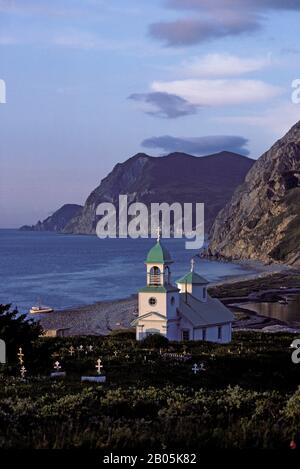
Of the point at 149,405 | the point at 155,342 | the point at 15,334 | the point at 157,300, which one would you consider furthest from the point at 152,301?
the point at 149,405

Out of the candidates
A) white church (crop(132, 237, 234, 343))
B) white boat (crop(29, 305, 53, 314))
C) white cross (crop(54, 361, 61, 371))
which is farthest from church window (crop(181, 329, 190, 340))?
white boat (crop(29, 305, 53, 314))

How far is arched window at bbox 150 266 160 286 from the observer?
46062mm

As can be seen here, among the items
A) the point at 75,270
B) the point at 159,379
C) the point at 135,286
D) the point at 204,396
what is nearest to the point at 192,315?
the point at 159,379

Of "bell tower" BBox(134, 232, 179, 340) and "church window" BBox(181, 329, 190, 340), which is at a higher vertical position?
"bell tower" BBox(134, 232, 179, 340)

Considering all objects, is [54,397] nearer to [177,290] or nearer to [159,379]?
[159,379]

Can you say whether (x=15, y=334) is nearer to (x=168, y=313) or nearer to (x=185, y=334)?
(x=168, y=313)

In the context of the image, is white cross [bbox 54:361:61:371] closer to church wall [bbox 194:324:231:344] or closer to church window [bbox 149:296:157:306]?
church window [bbox 149:296:157:306]

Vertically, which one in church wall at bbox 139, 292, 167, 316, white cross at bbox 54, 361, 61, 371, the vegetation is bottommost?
church wall at bbox 139, 292, 167, 316

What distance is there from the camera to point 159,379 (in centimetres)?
2033

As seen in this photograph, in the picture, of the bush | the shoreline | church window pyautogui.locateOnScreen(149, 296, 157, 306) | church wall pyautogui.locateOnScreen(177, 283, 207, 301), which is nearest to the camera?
the bush

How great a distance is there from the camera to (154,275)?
152 ft

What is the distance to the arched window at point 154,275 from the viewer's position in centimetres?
4606

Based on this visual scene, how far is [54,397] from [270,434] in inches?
235

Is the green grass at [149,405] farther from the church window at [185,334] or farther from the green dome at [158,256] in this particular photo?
the church window at [185,334]
